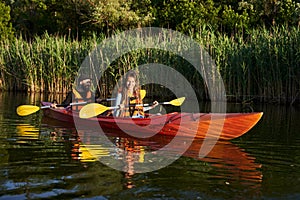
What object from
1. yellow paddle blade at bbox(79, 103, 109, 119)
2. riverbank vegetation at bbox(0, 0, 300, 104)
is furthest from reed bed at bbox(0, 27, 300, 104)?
A: yellow paddle blade at bbox(79, 103, 109, 119)

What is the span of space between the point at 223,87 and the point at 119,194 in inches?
430

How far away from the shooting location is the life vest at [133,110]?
28.3 feet

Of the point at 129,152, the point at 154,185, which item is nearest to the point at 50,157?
the point at 129,152

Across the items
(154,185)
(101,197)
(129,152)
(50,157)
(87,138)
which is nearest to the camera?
(101,197)

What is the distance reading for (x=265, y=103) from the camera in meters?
14.3

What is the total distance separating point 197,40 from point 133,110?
279 inches

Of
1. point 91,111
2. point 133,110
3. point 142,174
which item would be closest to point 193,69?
point 133,110

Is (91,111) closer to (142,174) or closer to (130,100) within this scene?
(130,100)

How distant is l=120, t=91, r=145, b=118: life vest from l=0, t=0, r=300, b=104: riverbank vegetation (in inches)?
256

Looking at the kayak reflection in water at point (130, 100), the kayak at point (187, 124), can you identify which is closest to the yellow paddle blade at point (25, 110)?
the kayak at point (187, 124)

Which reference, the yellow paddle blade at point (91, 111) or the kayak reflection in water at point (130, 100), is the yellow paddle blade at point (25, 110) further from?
the kayak reflection in water at point (130, 100)

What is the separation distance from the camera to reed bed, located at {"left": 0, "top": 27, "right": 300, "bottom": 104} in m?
14.1

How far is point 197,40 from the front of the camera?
15.2 m

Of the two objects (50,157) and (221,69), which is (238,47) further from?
(50,157)
